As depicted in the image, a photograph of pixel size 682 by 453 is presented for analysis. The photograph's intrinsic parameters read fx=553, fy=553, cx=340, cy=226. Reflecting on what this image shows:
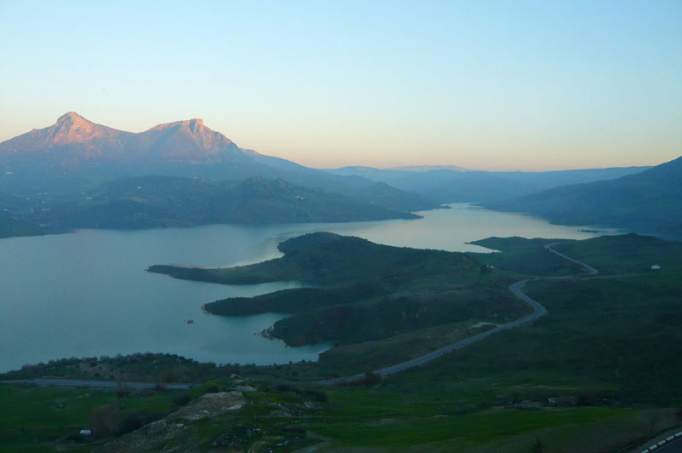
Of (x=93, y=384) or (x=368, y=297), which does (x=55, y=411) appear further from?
(x=368, y=297)

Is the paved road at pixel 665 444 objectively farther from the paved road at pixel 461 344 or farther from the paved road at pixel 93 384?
the paved road at pixel 93 384

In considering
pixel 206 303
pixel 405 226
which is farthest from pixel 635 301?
pixel 405 226

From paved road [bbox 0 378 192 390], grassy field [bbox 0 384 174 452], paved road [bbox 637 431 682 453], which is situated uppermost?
paved road [bbox 637 431 682 453]

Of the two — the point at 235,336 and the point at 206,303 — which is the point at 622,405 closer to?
the point at 235,336

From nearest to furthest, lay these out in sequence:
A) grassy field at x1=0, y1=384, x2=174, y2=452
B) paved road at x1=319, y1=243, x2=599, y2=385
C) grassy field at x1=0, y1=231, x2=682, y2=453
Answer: grassy field at x1=0, y1=231, x2=682, y2=453
grassy field at x1=0, y1=384, x2=174, y2=452
paved road at x1=319, y1=243, x2=599, y2=385

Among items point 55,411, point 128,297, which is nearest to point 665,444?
point 55,411

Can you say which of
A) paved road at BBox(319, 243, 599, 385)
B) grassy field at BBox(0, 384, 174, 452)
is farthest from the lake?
grassy field at BBox(0, 384, 174, 452)

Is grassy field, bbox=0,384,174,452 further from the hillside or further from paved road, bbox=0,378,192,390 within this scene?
the hillside
